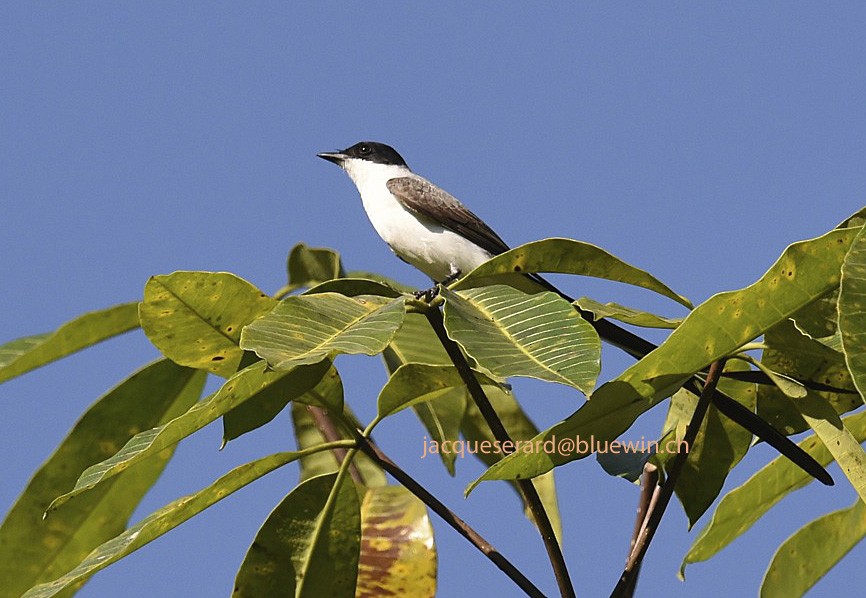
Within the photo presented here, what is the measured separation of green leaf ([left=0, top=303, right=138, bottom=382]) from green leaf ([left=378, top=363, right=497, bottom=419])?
3.72ft

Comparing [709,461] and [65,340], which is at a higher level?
[65,340]

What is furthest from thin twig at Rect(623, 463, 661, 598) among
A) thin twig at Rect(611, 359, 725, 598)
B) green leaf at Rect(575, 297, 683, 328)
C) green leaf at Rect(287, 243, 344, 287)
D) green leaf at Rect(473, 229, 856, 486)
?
green leaf at Rect(287, 243, 344, 287)

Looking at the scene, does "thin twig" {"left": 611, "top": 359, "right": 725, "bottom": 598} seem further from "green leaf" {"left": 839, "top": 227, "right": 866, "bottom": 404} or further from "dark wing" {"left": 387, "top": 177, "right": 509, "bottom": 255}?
"dark wing" {"left": 387, "top": 177, "right": 509, "bottom": 255}

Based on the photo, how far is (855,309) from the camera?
1957 mm

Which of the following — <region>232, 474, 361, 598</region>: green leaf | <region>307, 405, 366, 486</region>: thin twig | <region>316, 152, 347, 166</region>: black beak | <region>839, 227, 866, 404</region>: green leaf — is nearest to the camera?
<region>839, 227, 866, 404</region>: green leaf

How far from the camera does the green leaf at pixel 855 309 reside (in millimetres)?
1953

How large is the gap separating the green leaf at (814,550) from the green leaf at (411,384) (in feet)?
3.18

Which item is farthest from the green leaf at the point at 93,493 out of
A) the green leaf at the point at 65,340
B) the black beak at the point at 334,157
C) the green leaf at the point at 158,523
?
the black beak at the point at 334,157

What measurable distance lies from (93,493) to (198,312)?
3.73 ft

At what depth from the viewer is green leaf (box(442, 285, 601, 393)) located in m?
1.83

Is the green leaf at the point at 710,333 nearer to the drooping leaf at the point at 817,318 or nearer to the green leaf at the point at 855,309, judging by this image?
the green leaf at the point at 855,309

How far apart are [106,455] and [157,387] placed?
24cm

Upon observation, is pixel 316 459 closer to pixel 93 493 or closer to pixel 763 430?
pixel 93 493

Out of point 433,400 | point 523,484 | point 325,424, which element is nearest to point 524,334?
point 523,484
